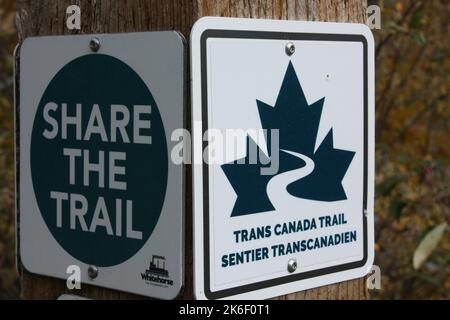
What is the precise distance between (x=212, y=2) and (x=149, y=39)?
0.50 feet

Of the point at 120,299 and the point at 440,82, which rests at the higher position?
the point at 440,82

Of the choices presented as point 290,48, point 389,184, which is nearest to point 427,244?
point 389,184

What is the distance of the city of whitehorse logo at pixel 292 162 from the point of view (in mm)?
1979

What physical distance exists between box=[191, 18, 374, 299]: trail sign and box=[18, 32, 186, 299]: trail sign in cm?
7

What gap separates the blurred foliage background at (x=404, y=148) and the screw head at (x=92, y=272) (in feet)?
7.32

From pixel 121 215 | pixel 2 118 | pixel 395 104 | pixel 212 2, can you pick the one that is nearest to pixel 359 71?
pixel 212 2

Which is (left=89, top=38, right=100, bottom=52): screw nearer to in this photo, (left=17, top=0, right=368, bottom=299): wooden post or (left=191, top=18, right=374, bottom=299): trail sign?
(left=17, top=0, right=368, bottom=299): wooden post

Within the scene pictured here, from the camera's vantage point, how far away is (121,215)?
2.03 metres

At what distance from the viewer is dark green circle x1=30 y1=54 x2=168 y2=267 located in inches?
77.2

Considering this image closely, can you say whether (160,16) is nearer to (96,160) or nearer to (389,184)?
(96,160)

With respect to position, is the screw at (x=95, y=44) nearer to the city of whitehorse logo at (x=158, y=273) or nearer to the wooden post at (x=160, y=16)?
the wooden post at (x=160, y=16)

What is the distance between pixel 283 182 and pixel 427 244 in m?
1.81

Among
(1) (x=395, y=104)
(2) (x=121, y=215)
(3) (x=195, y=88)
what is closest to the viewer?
(3) (x=195, y=88)
